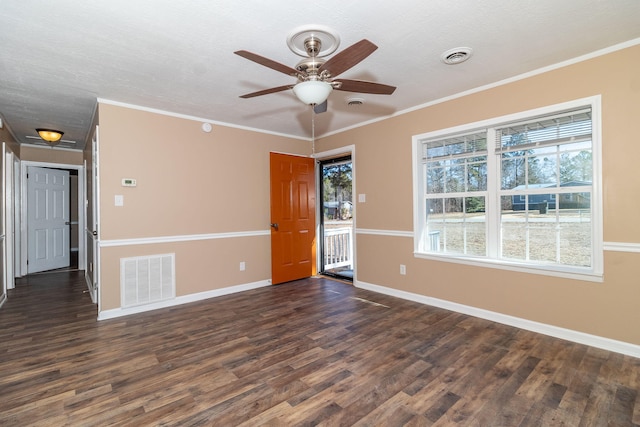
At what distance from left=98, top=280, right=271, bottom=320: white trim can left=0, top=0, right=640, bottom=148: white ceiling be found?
7.99 ft

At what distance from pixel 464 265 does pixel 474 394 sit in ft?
5.53

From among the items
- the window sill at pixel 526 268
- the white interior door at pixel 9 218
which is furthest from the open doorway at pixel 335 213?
the white interior door at pixel 9 218

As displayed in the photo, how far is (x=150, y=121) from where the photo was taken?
146 inches

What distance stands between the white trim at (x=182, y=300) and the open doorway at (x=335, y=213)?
1376mm

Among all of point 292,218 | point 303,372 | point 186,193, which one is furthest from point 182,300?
point 303,372

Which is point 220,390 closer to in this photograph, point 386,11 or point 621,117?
point 386,11

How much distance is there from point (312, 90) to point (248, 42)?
2.28 ft

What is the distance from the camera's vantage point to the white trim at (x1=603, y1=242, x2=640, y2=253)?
2404 mm

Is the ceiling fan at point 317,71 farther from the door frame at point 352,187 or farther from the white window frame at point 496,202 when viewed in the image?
the door frame at point 352,187

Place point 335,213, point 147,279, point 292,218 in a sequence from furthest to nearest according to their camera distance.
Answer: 1. point 335,213
2. point 292,218
3. point 147,279

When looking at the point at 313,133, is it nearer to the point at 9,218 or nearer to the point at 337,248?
the point at 337,248

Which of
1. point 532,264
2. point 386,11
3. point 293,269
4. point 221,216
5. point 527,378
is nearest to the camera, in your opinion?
point 386,11

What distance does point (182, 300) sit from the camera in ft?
12.9

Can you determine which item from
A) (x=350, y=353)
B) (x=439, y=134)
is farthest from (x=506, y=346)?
(x=439, y=134)
